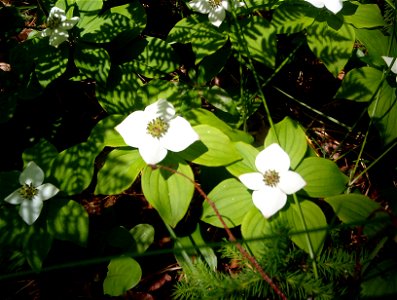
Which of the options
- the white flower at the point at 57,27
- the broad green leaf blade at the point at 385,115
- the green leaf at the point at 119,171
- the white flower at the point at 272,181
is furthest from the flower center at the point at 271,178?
the white flower at the point at 57,27

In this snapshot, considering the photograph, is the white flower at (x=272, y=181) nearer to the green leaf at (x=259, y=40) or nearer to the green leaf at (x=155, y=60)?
the green leaf at (x=259, y=40)

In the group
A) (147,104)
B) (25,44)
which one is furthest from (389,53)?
(25,44)

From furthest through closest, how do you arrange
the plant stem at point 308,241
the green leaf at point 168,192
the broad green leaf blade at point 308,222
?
the green leaf at point 168,192, the broad green leaf blade at point 308,222, the plant stem at point 308,241

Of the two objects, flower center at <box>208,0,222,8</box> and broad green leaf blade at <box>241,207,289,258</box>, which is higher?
flower center at <box>208,0,222,8</box>

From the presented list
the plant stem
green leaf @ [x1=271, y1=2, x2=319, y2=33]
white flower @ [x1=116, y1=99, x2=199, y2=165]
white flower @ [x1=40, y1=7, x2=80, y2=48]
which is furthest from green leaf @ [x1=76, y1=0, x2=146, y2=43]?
the plant stem

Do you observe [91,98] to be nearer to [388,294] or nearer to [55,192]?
[55,192]

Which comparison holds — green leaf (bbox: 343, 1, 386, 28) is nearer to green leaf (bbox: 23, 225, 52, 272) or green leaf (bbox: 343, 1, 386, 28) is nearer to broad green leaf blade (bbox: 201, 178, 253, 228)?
broad green leaf blade (bbox: 201, 178, 253, 228)
